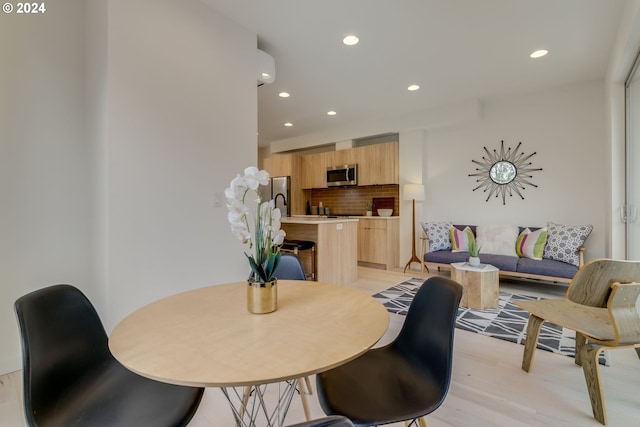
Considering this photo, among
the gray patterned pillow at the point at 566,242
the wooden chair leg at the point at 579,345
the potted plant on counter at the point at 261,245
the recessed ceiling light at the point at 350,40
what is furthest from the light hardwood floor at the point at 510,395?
the recessed ceiling light at the point at 350,40

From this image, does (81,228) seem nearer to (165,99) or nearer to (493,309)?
(165,99)

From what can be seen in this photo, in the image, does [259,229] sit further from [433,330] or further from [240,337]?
[433,330]

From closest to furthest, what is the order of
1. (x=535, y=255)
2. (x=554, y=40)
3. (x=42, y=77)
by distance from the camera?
(x=42, y=77), (x=554, y=40), (x=535, y=255)

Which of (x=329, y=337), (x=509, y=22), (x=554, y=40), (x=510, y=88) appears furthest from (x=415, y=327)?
(x=510, y=88)

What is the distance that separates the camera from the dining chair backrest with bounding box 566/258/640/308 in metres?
1.71

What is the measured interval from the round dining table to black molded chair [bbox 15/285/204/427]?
0.83 ft

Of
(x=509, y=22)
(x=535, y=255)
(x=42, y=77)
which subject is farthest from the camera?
(x=535, y=255)

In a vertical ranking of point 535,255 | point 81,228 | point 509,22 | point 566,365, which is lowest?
point 566,365

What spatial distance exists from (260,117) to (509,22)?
3.97 metres

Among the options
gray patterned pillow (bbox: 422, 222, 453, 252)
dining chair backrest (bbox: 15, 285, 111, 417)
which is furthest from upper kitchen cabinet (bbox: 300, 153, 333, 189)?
dining chair backrest (bbox: 15, 285, 111, 417)

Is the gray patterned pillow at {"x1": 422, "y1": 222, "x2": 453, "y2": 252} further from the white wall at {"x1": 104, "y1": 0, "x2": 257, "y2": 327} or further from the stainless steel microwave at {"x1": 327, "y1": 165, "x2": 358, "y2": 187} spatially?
the white wall at {"x1": 104, "y1": 0, "x2": 257, "y2": 327}

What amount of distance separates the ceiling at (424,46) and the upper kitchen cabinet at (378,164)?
3.33 feet

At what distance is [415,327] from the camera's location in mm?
1377

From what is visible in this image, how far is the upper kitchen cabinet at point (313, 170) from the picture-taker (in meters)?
6.46
